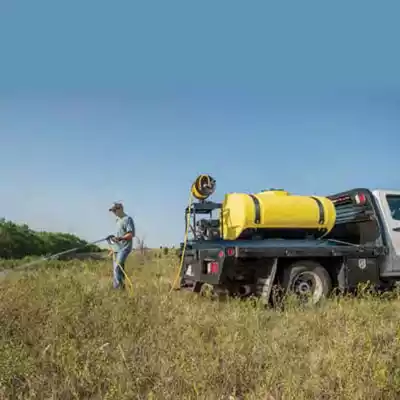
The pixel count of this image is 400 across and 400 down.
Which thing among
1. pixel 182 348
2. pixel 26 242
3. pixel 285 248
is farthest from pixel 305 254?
pixel 26 242

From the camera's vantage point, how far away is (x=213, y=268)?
689 centimetres

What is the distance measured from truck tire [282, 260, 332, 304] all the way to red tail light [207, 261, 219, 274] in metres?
1.03

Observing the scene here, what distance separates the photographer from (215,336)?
16.0ft

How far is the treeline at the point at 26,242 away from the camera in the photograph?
2372cm

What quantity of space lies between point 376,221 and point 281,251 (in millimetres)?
2018

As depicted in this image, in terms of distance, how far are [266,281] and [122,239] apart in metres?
2.79

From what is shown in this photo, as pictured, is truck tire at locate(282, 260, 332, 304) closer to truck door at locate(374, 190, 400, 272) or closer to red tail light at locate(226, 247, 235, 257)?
red tail light at locate(226, 247, 235, 257)

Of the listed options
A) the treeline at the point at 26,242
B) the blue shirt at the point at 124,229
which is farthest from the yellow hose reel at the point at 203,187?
the treeline at the point at 26,242

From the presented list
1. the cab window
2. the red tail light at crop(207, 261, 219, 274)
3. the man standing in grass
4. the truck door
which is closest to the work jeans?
the man standing in grass

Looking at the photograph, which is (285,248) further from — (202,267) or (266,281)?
(202,267)

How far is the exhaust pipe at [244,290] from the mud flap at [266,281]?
0.64 ft

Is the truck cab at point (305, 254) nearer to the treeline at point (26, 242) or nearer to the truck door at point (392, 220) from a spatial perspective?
the truck door at point (392, 220)

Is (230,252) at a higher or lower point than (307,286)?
higher

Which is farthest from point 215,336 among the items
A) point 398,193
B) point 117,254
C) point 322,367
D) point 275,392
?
point 398,193
